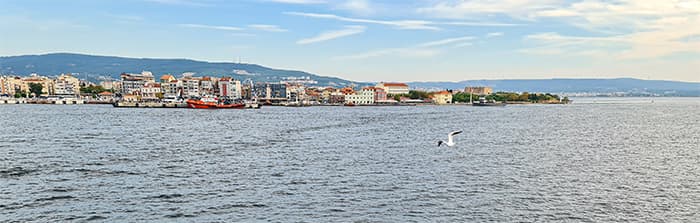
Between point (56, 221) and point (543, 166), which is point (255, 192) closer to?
point (56, 221)

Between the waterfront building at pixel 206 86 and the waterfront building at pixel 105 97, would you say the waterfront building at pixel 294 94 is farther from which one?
the waterfront building at pixel 105 97

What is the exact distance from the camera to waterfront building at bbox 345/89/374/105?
356ft

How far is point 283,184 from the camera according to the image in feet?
50.9

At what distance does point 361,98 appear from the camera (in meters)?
110

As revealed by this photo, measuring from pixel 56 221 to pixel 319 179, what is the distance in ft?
24.0

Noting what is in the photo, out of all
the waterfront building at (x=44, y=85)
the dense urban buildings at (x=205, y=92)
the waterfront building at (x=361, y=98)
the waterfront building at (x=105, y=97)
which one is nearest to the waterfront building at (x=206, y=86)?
the dense urban buildings at (x=205, y=92)

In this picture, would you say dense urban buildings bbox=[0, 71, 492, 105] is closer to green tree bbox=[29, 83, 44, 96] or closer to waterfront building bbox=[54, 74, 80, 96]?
waterfront building bbox=[54, 74, 80, 96]

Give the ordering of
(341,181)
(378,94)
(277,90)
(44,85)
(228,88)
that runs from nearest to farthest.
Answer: (341,181)
(378,94)
(44,85)
(277,90)
(228,88)

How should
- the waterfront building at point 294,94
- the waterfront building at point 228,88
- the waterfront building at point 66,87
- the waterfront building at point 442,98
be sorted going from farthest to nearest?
the waterfront building at point 228,88
the waterfront building at point 294,94
the waterfront building at point 442,98
the waterfront building at point 66,87

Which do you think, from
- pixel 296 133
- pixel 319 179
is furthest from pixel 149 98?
pixel 319 179

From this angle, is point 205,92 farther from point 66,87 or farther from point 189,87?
point 66,87

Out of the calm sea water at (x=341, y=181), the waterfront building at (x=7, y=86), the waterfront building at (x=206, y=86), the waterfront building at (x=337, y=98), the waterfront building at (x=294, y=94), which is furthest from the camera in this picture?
the waterfront building at (x=206, y=86)

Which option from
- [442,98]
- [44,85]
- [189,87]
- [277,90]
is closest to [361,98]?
[442,98]

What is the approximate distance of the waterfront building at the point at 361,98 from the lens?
108m
